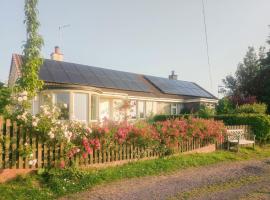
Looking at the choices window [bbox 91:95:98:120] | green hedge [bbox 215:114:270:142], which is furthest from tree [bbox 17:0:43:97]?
green hedge [bbox 215:114:270:142]

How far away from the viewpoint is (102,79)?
82.5 ft

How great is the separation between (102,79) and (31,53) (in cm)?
1578

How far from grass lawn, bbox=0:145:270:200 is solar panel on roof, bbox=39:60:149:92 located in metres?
13.0

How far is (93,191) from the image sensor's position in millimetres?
7012

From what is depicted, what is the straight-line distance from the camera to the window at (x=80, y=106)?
17078 mm

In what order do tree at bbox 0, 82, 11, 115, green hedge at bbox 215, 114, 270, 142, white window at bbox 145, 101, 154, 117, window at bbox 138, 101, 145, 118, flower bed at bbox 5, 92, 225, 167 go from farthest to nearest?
white window at bbox 145, 101, 154, 117, window at bbox 138, 101, 145, 118, green hedge at bbox 215, 114, 270, 142, tree at bbox 0, 82, 11, 115, flower bed at bbox 5, 92, 225, 167

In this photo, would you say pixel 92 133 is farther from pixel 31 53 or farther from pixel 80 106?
pixel 80 106

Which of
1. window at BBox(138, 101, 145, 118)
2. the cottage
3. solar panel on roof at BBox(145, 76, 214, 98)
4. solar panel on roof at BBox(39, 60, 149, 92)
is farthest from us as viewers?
solar panel on roof at BBox(145, 76, 214, 98)

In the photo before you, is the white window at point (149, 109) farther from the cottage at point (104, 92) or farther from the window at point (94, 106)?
the window at point (94, 106)

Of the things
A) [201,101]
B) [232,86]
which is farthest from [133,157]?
[232,86]

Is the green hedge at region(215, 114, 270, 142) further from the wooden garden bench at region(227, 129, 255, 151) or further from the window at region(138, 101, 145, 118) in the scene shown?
the window at region(138, 101, 145, 118)

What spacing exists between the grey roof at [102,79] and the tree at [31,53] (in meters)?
10.8

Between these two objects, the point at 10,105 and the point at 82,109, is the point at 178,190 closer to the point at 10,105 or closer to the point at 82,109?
the point at 10,105

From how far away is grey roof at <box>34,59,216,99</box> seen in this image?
21.6m
